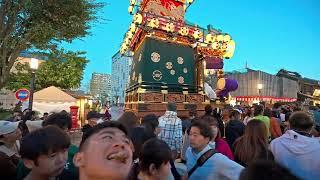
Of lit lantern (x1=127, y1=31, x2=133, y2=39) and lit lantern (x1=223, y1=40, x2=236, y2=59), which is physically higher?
lit lantern (x1=127, y1=31, x2=133, y2=39)

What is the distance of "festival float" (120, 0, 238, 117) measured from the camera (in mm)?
18000

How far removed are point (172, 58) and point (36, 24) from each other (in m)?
10.2

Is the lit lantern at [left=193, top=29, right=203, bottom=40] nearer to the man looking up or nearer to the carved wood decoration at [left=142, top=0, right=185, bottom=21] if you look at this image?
the carved wood decoration at [left=142, top=0, right=185, bottom=21]

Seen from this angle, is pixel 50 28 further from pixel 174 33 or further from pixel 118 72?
pixel 118 72

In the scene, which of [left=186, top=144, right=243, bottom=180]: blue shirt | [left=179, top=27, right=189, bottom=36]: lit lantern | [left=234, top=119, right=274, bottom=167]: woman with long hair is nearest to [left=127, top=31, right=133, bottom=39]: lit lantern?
[left=179, top=27, right=189, bottom=36]: lit lantern

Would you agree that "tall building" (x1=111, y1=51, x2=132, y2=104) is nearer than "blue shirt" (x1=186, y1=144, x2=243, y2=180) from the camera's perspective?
No

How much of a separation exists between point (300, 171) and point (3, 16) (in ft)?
31.8

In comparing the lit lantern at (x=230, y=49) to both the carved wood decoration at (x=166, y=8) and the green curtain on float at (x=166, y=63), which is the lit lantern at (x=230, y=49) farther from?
the carved wood decoration at (x=166, y=8)

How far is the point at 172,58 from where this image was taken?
63.7 ft

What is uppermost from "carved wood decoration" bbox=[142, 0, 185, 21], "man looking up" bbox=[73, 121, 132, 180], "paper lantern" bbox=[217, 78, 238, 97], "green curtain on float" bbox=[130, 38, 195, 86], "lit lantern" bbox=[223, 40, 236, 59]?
"carved wood decoration" bbox=[142, 0, 185, 21]

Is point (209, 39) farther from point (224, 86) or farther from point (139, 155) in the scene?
point (139, 155)

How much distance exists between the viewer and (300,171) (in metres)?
3.73

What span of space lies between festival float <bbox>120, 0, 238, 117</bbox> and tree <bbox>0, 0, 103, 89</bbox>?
6.50 metres

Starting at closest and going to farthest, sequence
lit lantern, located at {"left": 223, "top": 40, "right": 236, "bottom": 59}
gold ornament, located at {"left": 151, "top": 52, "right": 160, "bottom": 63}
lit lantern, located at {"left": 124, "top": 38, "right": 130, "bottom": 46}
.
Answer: gold ornament, located at {"left": 151, "top": 52, "right": 160, "bottom": 63}, lit lantern, located at {"left": 223, "top": 40, "right": 236, "bottom": 59}, lit lantern, located at {"left": 124, "top": 38, "right": 130, "bottom": 46}
